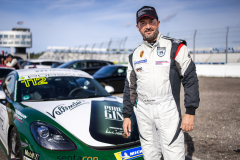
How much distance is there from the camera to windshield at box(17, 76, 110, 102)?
329cm

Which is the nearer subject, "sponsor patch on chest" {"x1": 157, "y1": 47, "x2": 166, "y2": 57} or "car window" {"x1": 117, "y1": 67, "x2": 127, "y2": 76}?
"sponsor patch on chest" {"x1": 157, "y1": 47, "x2": 166, "y2": 57}

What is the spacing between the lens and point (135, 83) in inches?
84.8

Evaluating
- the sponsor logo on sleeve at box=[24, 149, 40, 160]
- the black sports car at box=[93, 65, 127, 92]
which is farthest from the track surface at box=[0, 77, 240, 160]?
the black sports car at box=[93, 65, 127, 92]

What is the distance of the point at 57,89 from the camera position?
3.58m

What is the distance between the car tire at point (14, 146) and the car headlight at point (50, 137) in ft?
1.08

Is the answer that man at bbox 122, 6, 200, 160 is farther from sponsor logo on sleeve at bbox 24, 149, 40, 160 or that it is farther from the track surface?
the track surface

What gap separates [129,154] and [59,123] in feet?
2.84

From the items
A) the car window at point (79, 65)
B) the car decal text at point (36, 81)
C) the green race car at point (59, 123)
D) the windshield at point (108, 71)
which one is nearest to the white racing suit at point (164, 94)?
the green race car at point (59, 123)

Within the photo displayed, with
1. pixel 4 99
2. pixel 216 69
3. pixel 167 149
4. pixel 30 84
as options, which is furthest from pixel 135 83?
pixel 216 69

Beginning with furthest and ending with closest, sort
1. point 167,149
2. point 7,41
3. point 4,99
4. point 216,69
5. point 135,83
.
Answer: point 7,41, point 216,69, point 4,99, point 135,83, point 167,149

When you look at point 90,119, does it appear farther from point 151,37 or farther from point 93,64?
point 93,64

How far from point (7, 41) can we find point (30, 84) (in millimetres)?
80802

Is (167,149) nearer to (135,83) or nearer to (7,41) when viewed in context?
(135,83)

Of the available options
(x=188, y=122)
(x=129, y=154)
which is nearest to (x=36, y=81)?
(x=129, y=154)
